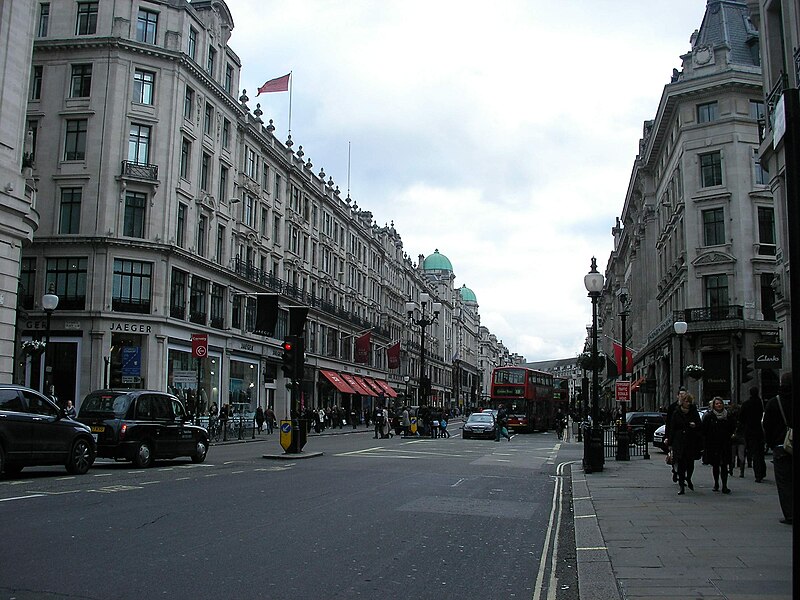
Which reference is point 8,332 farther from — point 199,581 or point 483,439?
point 483,439

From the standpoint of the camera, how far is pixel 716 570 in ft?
22.6

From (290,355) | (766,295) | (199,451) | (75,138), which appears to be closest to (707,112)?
(766,295)

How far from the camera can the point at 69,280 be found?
38.7 meters

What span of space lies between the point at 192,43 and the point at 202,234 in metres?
10.7

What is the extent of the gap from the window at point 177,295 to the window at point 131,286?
4.61ft

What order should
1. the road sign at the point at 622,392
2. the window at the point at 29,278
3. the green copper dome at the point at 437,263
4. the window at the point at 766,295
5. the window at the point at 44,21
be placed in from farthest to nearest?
the green copper dome at the point at 437,263, the window at the point at 766,295, the window at the point at 44,21, the window at the point at 29,278, the road sign at the point at 622,392

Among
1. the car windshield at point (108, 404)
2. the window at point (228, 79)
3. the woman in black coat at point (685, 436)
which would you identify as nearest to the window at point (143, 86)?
the window at point (228, 79)

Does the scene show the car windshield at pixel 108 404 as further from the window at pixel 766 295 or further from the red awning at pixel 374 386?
the red awning at pixel 374 386

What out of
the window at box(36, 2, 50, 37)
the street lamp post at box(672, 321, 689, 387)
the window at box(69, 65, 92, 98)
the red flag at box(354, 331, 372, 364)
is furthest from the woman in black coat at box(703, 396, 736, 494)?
the red flag at box(354, 331, 372, 364)

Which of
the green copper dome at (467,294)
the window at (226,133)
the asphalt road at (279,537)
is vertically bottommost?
the asphalt road at (279,537)

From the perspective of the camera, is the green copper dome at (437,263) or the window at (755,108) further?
the green copper dome at (437,263)

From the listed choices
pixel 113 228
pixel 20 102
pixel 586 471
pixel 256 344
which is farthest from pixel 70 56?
pixel 586 471

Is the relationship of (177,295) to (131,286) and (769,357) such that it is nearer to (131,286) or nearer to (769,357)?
(131,286)

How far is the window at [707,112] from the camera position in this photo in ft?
153
